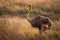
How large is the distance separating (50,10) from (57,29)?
9.87 ft

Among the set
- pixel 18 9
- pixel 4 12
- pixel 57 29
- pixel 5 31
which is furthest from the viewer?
pixel 18 9

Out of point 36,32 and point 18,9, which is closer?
point 36,32

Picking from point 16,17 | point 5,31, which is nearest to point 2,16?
point 16,17

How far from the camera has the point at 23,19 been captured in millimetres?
12000

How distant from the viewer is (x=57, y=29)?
1144 centimetres

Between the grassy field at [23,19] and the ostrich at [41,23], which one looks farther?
the grassy field at [23,19]

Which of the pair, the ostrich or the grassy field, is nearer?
the ostrich

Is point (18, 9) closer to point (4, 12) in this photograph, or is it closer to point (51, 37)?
point (4, 12)

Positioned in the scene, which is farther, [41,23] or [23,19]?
[23,19]

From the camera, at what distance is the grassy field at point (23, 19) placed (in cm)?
1059

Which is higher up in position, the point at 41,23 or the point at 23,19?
the point at 41,23

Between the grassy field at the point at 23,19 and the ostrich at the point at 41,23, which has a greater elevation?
the ostrich at the point at 41,23

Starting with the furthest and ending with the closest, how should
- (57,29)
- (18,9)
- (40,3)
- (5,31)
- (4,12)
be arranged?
(40,3)
(18,9)
(4,12)
(57,29)
(5,31)

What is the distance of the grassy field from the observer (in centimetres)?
1059
